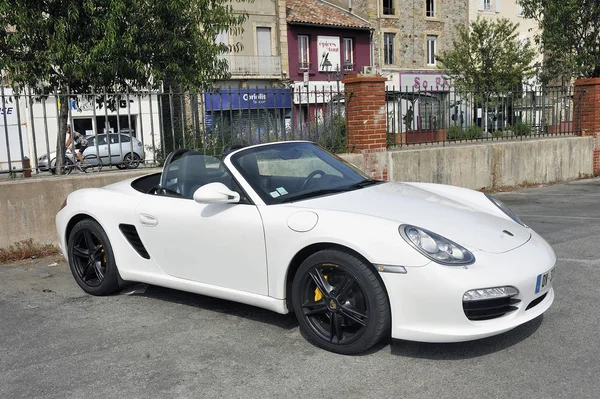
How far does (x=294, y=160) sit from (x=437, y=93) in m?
7.72

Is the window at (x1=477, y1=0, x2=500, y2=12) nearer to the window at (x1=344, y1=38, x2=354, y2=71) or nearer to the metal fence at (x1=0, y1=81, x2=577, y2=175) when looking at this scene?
the window at (x1=344, y1=38, x2=354, y2=71)

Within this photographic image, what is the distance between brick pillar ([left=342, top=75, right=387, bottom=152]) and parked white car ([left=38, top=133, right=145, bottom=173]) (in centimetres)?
370

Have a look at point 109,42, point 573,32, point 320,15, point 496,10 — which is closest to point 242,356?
point 109,42

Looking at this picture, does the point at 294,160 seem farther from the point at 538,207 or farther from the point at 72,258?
the point at 538,207

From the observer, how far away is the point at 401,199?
164 inches

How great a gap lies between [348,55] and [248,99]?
2845 cm

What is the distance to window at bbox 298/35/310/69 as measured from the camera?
3356cm

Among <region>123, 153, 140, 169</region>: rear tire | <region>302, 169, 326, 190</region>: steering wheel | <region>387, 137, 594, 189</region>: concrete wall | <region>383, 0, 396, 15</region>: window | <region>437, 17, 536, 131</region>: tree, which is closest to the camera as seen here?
<region>302, 169, 326, 190</region>: steering wheel

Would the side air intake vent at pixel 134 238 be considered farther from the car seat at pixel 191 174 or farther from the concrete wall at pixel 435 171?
the concrete wall at pixel 435 171

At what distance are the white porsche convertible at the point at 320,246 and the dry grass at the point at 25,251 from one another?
2.12 metres

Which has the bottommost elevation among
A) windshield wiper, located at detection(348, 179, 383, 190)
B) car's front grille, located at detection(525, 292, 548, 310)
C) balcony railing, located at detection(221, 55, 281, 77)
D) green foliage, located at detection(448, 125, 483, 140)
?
car's front grille, located at detection(525, 292, 548, 310)

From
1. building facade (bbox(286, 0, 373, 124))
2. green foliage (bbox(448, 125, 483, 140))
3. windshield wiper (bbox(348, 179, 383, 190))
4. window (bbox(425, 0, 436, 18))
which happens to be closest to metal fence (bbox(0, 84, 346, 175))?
green foliage (bbox(448, 125, 483, 140))

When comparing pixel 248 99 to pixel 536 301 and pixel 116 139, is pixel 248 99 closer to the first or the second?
pixel 116 139

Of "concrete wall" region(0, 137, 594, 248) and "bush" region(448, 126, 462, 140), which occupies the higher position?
"bush" region(448, 126, 462, 140)
